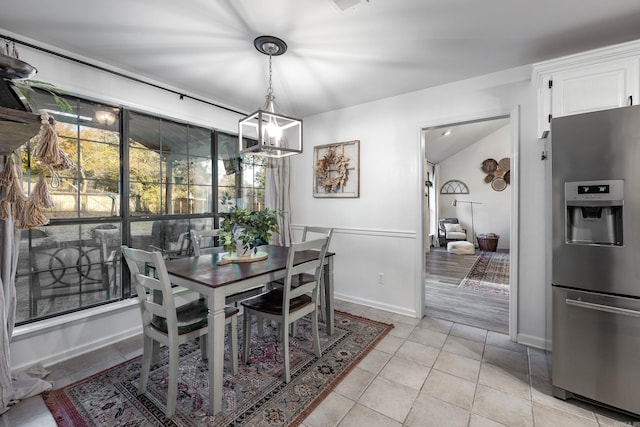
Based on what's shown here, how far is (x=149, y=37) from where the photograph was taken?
2066mm

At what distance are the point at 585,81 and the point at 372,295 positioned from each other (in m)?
2.70

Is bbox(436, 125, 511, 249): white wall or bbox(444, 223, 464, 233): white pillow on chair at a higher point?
bbox(436, 125, 511, 249): white wall

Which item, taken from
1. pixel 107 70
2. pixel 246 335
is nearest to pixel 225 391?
pixel 246 335

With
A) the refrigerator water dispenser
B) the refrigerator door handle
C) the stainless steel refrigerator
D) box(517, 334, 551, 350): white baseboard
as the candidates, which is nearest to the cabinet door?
the stainless steel refrigerator

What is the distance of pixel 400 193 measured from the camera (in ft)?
10.5

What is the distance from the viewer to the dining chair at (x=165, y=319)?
1588mm

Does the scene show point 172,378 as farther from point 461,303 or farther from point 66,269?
point 461,303

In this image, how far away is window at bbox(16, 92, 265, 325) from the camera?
88.6 inches

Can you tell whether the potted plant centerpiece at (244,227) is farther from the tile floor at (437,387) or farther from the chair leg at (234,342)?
the tile floor at (437,387)

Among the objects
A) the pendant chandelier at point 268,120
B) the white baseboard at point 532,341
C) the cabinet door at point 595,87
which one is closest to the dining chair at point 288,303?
the pendant chandelier at point 268,120

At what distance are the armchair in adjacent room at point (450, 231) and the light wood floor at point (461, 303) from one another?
8.13 ft

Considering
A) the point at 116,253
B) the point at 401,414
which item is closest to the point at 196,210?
the point at 116,253

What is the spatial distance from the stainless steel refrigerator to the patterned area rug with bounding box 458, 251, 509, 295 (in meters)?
2.27

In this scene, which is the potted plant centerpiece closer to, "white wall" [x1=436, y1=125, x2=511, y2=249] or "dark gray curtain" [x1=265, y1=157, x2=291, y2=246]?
"dark gray curtain" [x1=265, y1=157, x2=291, y2=246]
